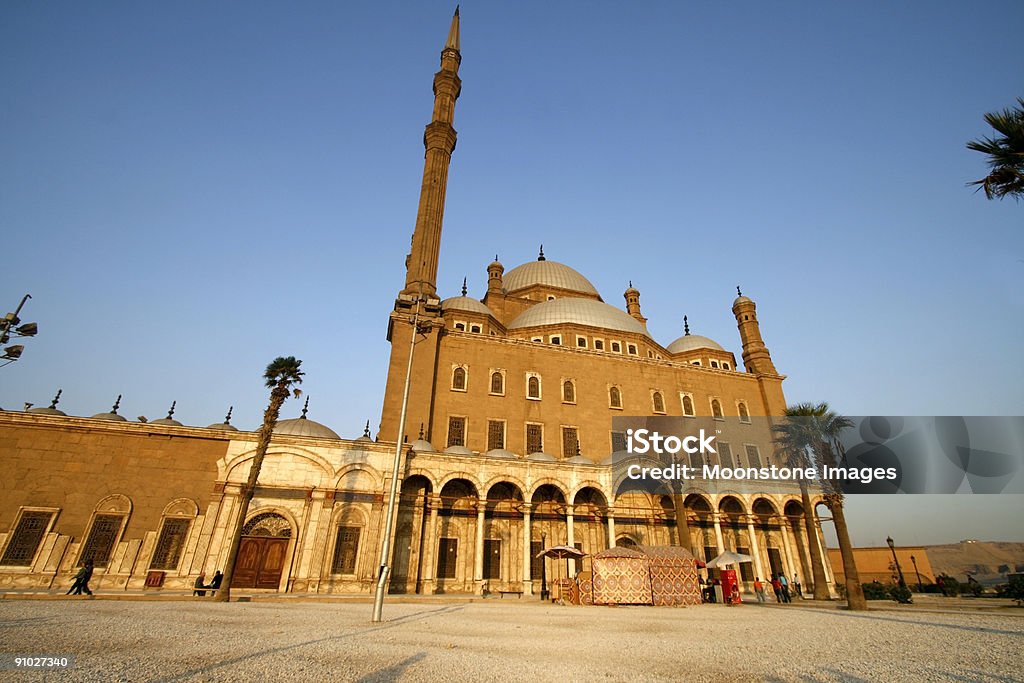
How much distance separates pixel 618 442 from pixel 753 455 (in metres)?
9.53

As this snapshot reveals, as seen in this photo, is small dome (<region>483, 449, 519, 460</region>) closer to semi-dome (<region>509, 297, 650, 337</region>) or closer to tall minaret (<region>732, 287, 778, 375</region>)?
semi-dome (<region>509, 297, 650, 337</region>)

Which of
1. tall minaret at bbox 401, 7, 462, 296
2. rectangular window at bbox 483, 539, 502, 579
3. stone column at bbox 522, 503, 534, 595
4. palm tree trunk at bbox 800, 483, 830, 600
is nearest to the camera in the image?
stone column at bbox 522, 503, 534, 595

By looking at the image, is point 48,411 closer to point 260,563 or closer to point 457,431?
point 260,563

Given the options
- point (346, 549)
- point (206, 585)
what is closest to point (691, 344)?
point (346, 549)

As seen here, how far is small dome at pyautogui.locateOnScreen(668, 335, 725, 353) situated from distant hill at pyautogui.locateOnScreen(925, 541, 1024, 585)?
70128 millimetres

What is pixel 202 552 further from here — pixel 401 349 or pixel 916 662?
pixel 916 662

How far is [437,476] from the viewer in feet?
73.4

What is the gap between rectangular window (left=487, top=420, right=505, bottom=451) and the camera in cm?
2656

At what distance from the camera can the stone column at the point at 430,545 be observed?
20891mm

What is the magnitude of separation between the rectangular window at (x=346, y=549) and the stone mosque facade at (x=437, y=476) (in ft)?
0.19

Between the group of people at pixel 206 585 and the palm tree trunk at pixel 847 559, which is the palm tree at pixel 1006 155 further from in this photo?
the group of people at pixel 206 585

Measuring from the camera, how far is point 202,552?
60.7 feet

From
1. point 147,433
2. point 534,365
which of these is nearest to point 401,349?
point 534,365

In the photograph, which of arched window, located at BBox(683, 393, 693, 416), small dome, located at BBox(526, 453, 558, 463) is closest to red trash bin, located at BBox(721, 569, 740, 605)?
small dome, located at BBox(526, 453, 558, 463)
